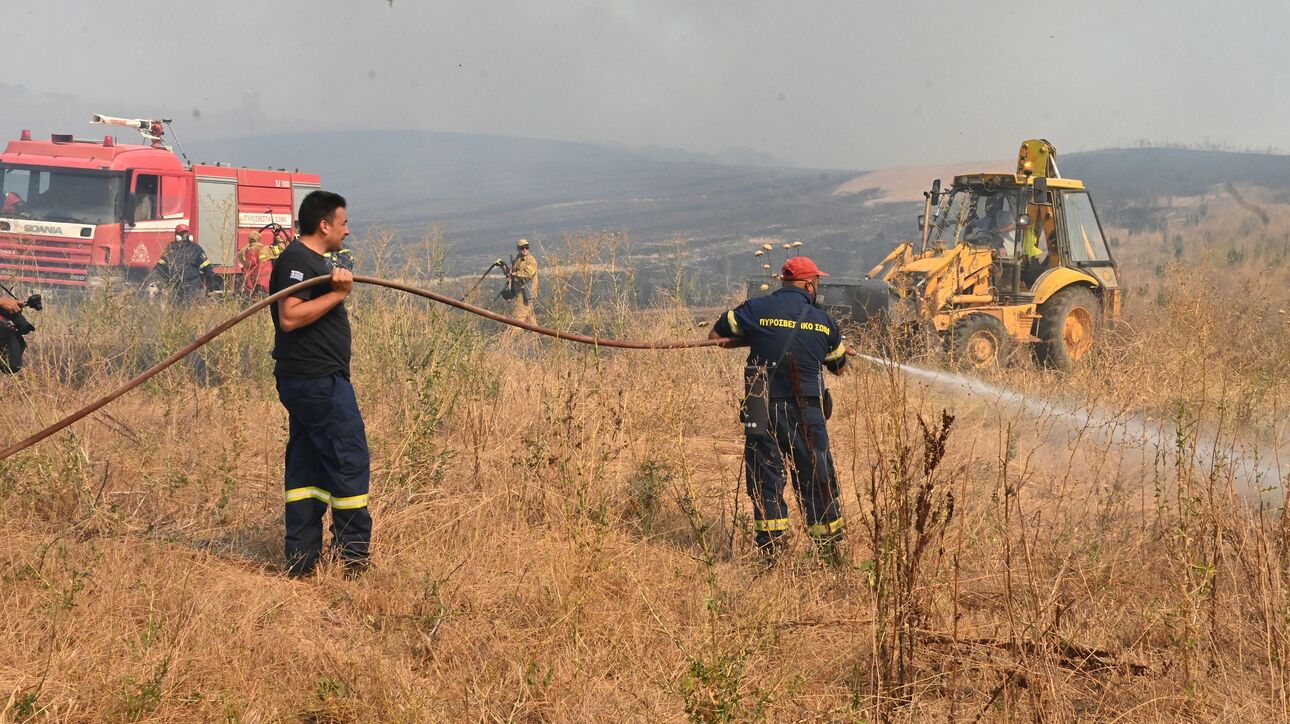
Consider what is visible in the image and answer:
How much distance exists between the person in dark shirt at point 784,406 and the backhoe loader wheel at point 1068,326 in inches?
255

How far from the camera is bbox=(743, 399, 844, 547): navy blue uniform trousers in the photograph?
5.02 m

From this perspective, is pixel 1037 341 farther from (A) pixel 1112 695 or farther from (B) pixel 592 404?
(A) pixel 1112 695

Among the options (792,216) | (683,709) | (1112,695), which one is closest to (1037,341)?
(1112,695)

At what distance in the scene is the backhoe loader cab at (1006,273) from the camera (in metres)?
10.8

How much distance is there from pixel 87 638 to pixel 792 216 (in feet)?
135

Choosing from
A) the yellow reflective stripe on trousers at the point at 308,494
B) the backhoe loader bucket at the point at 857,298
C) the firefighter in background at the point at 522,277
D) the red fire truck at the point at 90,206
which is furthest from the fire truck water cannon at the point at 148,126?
the yellow reflective stripe on trousers at the point at 308,494

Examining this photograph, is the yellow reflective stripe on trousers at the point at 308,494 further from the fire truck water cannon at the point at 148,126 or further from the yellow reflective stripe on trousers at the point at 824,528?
the fire truck water cannon at the point at 148,126

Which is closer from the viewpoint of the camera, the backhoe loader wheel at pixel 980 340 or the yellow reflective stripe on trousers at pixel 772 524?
the yellow reflective stripe on trousers at pixel 772 524

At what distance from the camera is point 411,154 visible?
119500mm

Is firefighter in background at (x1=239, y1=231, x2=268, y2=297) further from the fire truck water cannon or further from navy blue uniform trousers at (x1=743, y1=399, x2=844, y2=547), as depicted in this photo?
navy blue uniform trousers at (x1=743, y1=399, x2=844, y2=547)

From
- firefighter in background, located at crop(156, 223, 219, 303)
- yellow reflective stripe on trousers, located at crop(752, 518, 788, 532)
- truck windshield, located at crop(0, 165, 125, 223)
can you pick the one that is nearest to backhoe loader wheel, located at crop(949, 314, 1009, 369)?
yellow reflective stripe on trousers, located at crop(752, 518, 788, 532)

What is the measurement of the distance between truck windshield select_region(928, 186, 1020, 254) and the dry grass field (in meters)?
4.63

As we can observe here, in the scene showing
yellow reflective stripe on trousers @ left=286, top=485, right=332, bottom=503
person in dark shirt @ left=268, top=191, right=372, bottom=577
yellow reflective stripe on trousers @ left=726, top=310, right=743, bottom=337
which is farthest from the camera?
yellow reflective stripe on trousers @ left=726, top=310, right=743, bottom=337

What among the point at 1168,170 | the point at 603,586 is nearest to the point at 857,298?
the point at 603,586
